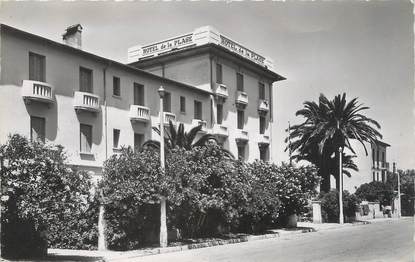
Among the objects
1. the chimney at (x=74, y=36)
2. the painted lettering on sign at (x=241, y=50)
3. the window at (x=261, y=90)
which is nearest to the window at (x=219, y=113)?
the painted lettering on sign at (x=241, y=50)

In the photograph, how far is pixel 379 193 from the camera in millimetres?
62094

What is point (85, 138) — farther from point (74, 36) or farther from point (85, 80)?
point (74, 36)

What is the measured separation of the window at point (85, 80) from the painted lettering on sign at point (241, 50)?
1328cm

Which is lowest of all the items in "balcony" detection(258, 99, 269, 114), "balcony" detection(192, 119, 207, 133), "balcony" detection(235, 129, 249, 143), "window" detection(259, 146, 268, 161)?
"window" detection(259, 146, 268, 161)

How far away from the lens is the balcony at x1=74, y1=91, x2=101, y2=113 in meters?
24.5

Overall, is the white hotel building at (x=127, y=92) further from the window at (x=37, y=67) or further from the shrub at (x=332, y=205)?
the shrub at (x=332, y=205)

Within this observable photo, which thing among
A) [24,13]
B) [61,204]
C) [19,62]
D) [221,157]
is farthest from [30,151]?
[221,157]

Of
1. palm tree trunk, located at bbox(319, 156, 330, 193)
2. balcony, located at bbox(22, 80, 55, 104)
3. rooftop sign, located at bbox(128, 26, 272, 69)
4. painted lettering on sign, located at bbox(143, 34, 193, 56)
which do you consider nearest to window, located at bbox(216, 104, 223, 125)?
rooftop sign, located at bbox(128, 26, 272, 69)

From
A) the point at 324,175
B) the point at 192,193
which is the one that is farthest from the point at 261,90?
the point at 192,193

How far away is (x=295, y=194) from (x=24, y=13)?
21469 mm

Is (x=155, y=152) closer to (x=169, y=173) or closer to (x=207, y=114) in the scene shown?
(x=169, y=173)

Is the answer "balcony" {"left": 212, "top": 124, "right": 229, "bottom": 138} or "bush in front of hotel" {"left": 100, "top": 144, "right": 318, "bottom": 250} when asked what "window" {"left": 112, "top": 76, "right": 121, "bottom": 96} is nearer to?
"bush in front of hotel" {"left": 100, "top": 144, "right": 318, "bottom": 250}

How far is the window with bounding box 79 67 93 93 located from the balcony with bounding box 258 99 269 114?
60.3 feet

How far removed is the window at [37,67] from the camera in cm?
2259
